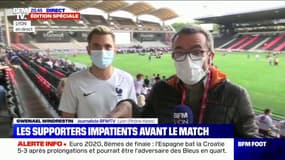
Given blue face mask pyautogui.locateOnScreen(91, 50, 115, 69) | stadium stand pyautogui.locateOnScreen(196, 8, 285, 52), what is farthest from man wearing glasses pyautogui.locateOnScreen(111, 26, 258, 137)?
stadium stand pyautogui.locateOnScreen(196, 8, 285, 52)

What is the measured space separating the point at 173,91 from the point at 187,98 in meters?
0.06

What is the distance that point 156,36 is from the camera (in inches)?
84.0

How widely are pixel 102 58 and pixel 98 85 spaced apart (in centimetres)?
13

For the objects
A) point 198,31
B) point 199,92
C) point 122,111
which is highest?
point 198,31

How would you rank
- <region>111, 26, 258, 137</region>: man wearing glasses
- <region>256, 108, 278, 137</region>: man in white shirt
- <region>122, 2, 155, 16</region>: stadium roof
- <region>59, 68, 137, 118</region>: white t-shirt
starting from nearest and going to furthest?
<region>111, 26, 258, 137</region>: man wearing glasses, <region>59, 68, 137, 118</region>: white t-shirt, <region>256, 108, 278, 137</region>: man in white shirt, <region>122, 2, 155, 16</region>: stadium roof

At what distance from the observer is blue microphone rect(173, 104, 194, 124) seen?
148cm

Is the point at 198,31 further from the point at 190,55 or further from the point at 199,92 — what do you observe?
the point at 199,92

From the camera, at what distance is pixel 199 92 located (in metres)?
1.50

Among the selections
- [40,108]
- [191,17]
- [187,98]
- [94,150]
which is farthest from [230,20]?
[40,108]

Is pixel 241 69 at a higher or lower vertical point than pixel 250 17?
lower

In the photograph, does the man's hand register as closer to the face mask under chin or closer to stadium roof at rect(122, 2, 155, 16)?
the face mask under chin
